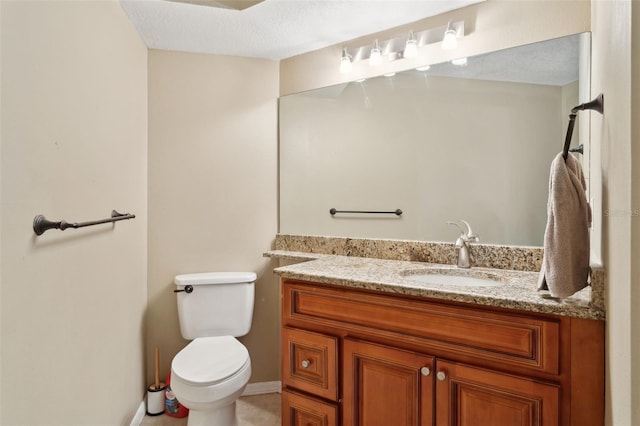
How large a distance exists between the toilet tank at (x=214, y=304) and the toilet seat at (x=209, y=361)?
9 cm

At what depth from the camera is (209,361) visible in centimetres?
186

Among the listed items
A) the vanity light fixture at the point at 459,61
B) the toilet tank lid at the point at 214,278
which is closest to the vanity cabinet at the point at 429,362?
the toilet tank lid at the point at 214,278

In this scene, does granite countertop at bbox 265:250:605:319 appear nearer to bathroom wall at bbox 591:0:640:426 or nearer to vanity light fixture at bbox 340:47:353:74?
bathroom wall at bbox 591:0:640:426

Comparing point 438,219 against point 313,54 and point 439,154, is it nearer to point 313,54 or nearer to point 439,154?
point 439,154

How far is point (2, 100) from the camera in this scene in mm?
961

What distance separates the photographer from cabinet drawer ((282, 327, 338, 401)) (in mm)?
1557

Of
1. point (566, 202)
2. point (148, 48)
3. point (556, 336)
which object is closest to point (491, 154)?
point (566, 202)

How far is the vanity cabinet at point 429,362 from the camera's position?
1136 millimetres

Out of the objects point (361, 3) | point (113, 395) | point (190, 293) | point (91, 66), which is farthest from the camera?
point (190, 293)

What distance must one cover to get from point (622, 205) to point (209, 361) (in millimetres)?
1742

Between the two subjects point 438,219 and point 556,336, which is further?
point 438,219

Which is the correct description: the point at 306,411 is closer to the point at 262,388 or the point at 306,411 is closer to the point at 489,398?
the point at 489,398

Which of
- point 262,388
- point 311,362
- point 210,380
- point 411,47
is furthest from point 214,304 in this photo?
point 411,47

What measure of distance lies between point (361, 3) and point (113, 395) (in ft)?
7.06
